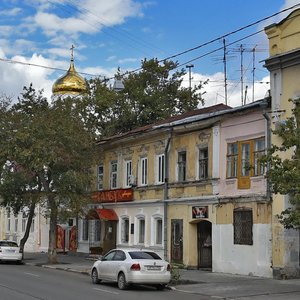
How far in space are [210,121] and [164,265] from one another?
9205 millimetres

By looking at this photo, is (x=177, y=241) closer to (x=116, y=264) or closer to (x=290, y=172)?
(x=116, y=264)

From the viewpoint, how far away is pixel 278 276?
23.1 meters

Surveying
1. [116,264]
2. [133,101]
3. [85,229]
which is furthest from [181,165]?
[133,101]

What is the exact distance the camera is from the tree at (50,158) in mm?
31656

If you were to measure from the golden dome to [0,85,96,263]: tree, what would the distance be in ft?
67.1

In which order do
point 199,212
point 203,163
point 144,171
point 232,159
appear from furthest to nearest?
1. point 144,171
2. point 203,163
3. point 199,212
4. point 232,159

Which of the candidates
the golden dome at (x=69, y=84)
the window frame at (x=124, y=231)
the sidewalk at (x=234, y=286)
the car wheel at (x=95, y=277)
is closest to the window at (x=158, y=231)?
the window frame at (x=124, y=231)

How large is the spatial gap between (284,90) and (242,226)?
237 inches

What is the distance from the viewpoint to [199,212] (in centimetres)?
2853

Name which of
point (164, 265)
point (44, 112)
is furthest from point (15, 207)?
point (164, 265)

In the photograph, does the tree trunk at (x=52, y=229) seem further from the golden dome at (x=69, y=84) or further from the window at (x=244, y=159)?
the golden dome at (x=69, y=84)

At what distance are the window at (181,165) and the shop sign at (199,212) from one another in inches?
85.8

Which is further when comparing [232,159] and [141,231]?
[141,231]

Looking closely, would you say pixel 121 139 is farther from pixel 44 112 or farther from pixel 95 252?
pixel 95 252
